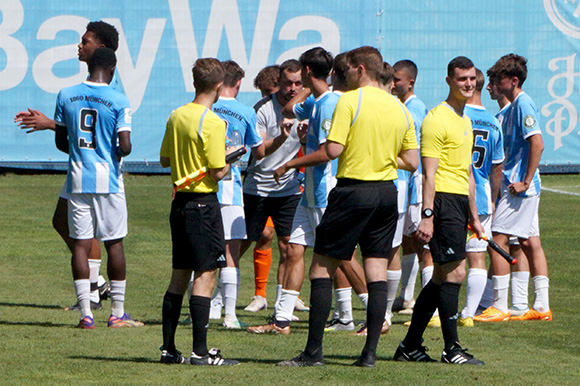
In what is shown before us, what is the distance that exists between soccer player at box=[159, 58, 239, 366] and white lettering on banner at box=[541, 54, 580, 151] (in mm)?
16962

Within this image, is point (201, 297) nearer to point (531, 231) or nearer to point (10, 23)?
point (531, 231)

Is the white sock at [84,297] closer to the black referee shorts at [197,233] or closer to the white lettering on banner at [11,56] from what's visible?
the black referee shorts at [197,233]

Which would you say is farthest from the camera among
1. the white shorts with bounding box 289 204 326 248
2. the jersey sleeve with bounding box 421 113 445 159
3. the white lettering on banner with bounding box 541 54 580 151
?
the white lettering on banner with bounding box 541 54 580 151

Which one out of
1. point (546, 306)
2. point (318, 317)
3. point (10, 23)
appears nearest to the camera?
point (318, 317)

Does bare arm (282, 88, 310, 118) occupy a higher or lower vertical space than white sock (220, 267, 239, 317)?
higher

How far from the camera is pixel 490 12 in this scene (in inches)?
894

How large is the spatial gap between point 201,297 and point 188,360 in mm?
462

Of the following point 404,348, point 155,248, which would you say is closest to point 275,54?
point 155,248

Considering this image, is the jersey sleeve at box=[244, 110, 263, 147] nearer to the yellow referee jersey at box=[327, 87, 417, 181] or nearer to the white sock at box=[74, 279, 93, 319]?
the white sock at box=[74, 279, 93, 319]

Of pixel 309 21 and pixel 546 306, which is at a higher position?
pixel 309 21

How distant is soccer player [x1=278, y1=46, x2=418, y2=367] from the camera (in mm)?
6582

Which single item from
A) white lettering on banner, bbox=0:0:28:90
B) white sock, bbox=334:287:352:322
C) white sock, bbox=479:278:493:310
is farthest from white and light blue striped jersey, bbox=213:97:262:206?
white lettering on banner, bbox=0:0:28:90

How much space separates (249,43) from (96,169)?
14254 mm

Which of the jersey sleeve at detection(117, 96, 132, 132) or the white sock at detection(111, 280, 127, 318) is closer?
the jersey sleeve at detection(117, 96, 132, 132)
